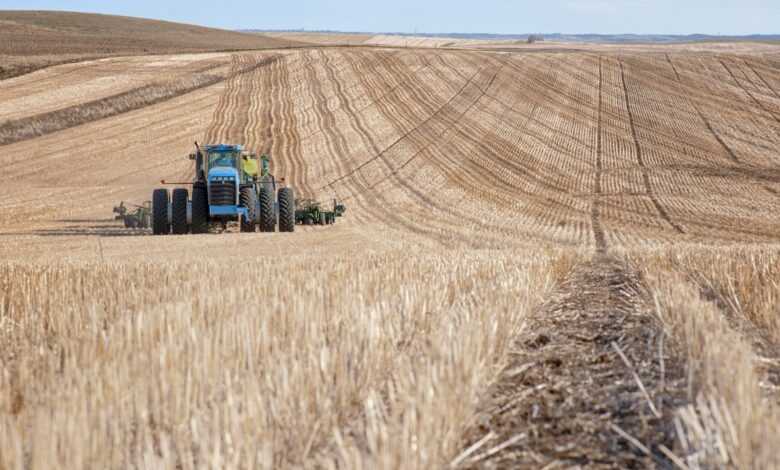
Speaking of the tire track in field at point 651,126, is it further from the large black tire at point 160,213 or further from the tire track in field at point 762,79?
the large black tire at point 160,213

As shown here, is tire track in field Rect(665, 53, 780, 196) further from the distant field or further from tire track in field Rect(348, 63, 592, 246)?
the distant field

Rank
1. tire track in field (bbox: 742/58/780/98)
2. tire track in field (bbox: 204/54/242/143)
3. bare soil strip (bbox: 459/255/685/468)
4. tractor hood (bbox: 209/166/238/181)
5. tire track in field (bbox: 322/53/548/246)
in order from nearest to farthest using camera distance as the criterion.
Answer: bare soil strip (bbox: 459/255/685/468), tractor hood (bbox: 209/166/238/181), tire track in field (bbox: 322/53/548/246), tire track in field (bbox: 204/54/242/143), tire track in field (bbox: 742/58/780/98)

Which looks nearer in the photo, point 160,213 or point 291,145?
point 160,213

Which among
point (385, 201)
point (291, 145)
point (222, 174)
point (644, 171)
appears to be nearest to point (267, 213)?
point (222, 174)

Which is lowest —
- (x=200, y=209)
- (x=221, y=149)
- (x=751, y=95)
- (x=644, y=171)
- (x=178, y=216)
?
(x=178, y=216)

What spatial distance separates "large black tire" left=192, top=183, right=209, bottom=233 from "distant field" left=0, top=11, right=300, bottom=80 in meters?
26.8

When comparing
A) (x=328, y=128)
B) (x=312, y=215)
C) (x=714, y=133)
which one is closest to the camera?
(x=312, y=215)

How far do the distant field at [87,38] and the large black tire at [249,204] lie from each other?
27.2 metres

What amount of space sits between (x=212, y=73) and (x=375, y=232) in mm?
26395

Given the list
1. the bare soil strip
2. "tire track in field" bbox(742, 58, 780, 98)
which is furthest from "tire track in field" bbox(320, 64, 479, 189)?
the bare soil strip

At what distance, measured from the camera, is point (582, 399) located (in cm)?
511

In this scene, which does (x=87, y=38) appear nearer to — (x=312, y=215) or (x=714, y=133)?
(x=714, y=133)

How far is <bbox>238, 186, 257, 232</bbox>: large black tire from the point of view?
21175 millimetres

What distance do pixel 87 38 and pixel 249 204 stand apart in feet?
179
